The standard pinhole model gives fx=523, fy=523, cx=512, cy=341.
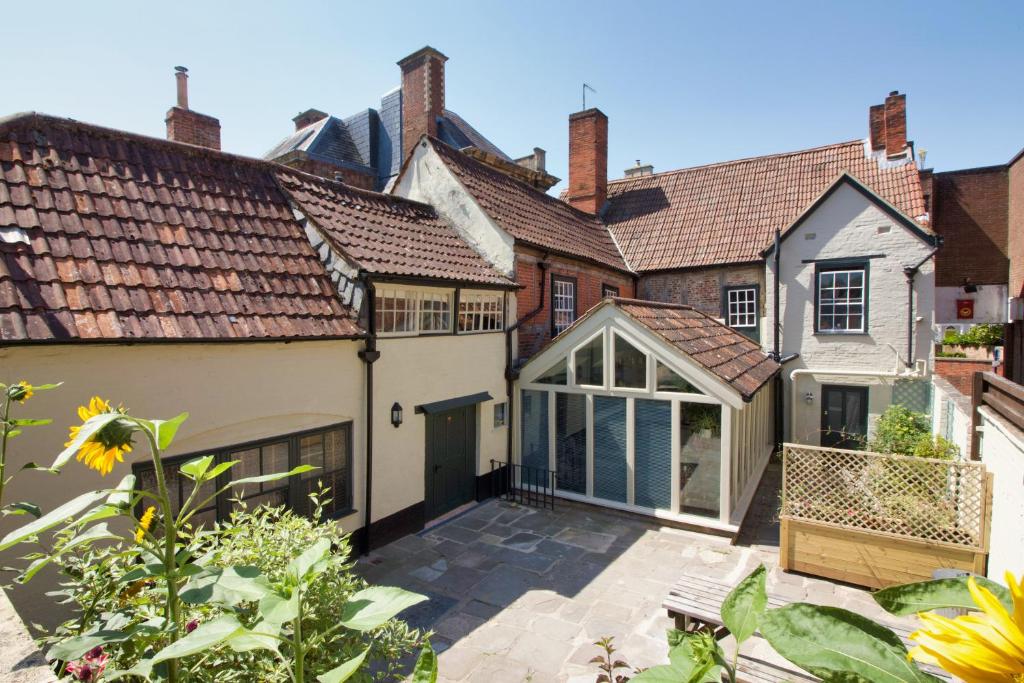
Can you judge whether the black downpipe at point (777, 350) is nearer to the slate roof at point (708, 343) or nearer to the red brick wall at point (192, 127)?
the slate roof at point (708, 343)

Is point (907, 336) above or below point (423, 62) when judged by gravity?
below

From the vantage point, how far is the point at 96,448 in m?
1.91

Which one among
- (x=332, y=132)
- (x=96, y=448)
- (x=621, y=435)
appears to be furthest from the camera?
(x=332, y=132)

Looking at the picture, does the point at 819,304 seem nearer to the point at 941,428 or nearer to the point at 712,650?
the point at 941,428

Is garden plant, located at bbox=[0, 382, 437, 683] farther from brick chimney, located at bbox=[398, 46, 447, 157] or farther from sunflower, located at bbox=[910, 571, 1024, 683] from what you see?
brick chimney, located at bbox=[398, 46, 447, 157]

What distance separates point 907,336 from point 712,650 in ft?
52.3

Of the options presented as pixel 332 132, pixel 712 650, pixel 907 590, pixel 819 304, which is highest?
pixel 332 132

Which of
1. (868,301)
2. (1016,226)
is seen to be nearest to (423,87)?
(868,301)

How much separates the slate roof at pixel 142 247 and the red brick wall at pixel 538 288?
488cm

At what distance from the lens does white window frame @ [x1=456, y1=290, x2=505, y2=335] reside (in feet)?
34.9

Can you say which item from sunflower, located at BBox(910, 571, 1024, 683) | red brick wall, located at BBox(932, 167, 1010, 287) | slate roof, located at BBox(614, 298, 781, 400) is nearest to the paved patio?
slate roof, located at BBox(614, 298, 781, 400)

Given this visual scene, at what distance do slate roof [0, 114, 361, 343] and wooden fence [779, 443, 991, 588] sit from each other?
25.1 feet

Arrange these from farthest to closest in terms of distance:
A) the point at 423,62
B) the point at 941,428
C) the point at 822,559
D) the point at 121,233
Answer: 1. the point at 423,62
2. the point at 941,428
3. the point at 822,559
4. the point at 121,233

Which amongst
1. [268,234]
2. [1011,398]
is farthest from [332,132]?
Answer: [1011,398]
